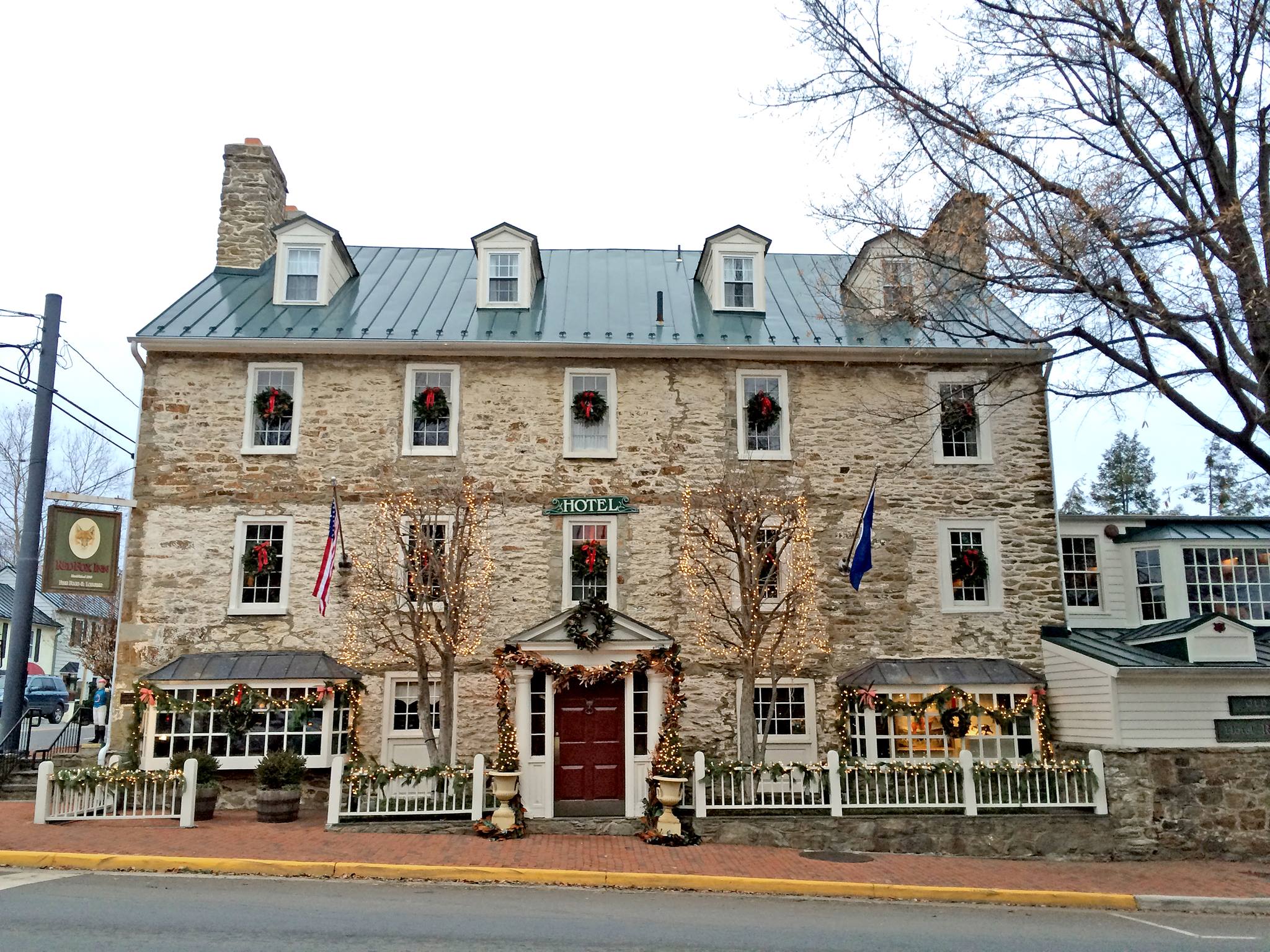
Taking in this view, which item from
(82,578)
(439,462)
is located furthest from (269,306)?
(82,578)

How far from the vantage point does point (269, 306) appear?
60.5 ft

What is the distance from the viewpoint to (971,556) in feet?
56.2

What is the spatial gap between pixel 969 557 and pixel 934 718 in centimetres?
282

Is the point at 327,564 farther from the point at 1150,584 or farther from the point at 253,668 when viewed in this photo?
the point at 1150,584

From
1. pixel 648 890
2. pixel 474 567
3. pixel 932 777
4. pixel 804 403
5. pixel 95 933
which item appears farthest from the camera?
pixel 804 403

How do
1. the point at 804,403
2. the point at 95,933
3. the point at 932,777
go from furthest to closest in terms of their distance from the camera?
the point at 804,403, the point at 932,777, the point at 95,933

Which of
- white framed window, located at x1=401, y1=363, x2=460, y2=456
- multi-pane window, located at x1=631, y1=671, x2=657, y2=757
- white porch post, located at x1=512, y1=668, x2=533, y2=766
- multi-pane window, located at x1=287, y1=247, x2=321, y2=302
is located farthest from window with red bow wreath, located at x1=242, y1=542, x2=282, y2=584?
multi-pane window, located at x1=631, y1=671, x2=657, y2=757

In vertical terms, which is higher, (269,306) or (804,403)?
(269,306)

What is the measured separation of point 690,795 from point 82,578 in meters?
9.85

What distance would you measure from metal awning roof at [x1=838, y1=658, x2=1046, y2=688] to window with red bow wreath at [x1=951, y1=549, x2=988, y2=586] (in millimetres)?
1354

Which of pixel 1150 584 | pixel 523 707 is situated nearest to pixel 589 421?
pixel 523 707

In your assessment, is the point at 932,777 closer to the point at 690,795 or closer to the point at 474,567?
the point at 690,795

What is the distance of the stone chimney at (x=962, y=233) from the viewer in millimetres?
12758

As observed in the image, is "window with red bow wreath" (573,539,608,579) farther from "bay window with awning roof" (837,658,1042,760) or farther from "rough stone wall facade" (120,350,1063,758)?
"bay window with awning roof" (837,658,1042,760)
